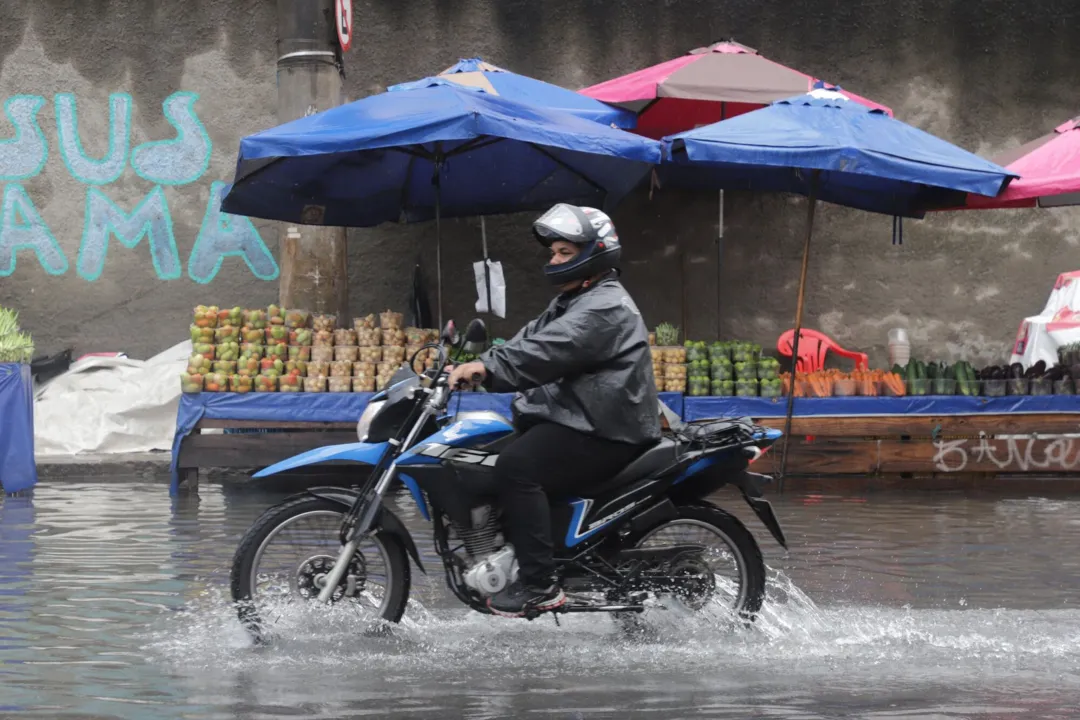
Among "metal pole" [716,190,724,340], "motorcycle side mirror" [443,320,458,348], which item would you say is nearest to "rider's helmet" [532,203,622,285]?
"motorcycle side mirror" [443,320,458,348]

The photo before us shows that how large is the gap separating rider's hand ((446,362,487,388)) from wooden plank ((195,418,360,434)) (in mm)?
6136

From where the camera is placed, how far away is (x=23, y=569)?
7.40 meters

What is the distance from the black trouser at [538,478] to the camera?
5406 millimetres

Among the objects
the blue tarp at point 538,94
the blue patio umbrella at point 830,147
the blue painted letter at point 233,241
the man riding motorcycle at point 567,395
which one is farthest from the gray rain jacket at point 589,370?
the blue painted letter at point 233,241

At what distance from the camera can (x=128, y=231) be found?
45.5 feet

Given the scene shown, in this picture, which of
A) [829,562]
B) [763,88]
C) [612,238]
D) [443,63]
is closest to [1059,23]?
[763,88]

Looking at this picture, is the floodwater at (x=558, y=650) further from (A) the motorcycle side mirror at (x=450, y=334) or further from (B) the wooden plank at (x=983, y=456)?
(B) the wooden plank at (x=983, y=456)

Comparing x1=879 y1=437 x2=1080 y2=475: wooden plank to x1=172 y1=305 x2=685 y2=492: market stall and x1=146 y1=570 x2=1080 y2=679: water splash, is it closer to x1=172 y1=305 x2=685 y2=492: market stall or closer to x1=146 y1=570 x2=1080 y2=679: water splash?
x1=172 y1=305 x2=685 y2=492: market stall

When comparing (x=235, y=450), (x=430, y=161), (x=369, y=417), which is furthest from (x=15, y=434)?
(x=369, y=417)

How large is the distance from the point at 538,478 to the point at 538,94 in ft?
22.6

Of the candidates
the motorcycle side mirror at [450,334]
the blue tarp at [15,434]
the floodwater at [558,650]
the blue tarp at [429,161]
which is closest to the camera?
the floodwater at [558,650]

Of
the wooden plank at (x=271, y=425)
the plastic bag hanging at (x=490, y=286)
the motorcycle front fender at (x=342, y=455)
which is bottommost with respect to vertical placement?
the wooden plank at (x=271, y=425)

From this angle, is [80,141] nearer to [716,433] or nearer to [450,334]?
[450,334]

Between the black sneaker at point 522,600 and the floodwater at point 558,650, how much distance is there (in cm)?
17
